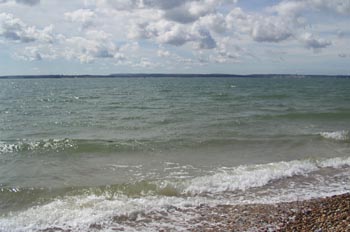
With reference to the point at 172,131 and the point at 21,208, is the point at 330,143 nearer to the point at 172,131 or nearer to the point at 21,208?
the point at 172,131

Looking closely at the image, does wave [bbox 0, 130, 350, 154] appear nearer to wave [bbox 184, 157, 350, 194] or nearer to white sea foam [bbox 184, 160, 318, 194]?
wave [bbox 184, 157, 350, 194]

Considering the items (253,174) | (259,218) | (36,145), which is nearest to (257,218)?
(259,218)

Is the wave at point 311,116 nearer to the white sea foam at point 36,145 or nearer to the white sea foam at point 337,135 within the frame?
the white sea foam at point 337,135

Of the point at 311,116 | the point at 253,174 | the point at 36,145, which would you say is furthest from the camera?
the point at 311,116

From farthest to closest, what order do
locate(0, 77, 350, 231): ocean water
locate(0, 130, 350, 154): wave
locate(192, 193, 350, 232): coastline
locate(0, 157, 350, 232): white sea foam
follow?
locate(0, 130, 350, 154): wave, locate(0, 77, 350, 231): ocean water, locate(0, 157, 350, 232): white sea foam, locate(192, 193, 350, 232): coastline

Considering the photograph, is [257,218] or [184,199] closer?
[257,218]

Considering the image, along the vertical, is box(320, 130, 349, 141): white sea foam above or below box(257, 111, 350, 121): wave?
below

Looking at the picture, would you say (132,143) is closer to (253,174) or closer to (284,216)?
(253,174)

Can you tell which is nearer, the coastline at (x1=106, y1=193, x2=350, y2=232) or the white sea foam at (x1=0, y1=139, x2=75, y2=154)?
the coastline at (x1=106, y1=193, x2=350, y2=232)

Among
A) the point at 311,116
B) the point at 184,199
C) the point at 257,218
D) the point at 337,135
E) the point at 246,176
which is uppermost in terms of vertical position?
the point at 311,116

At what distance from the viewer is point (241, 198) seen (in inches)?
431

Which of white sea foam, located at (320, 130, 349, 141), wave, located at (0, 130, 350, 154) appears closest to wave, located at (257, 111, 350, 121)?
white sea foam, located at (320, 130, 349, 141)

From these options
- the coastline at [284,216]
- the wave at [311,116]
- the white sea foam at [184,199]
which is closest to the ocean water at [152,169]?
the white sea foam at [184,199]

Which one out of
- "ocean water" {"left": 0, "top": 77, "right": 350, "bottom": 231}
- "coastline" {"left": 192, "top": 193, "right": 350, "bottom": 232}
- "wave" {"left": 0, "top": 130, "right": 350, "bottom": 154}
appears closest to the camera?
"coastline" {"left": 192, "top": 193, "right": 350, "bottom": 232}
